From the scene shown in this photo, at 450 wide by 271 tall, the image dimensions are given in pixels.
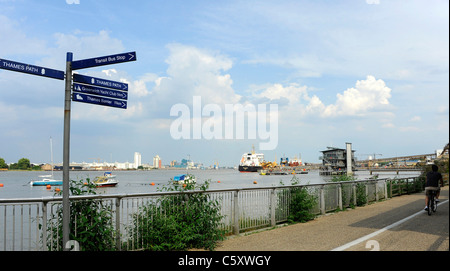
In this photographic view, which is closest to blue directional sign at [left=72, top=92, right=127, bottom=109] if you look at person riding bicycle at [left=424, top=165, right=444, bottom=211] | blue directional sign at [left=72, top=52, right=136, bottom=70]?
blue directional sign at [left=72, top=52, right=136, bottom=70]

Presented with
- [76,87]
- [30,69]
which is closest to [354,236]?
[76,87]

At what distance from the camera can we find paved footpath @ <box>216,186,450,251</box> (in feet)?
27.6

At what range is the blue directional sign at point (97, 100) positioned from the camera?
5.74 meters

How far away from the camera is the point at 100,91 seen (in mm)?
6016

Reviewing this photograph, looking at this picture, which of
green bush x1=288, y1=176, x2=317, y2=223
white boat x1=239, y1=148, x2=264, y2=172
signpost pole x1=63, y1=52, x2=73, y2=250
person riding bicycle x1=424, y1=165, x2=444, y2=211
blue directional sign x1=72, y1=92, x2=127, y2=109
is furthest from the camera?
white boat x1=239, y1=148, x2=264, y2=172

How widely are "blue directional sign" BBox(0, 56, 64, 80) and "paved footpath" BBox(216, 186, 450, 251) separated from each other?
4.97 metres

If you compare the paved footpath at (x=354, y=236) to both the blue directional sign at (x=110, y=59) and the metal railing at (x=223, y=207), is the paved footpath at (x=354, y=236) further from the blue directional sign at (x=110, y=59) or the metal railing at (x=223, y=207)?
the blue directional sign at (x=110, y=59)

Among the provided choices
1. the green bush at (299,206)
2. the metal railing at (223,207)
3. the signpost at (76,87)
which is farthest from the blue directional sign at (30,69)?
the green bush at (299,206)

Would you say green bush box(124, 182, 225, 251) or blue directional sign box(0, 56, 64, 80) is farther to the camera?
green bush box(124, 182, 225, 251)

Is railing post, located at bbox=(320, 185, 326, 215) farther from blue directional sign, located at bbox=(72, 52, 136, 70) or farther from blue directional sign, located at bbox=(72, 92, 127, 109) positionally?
blue directional sign, located at bbox=(72, 52, 136, 70)

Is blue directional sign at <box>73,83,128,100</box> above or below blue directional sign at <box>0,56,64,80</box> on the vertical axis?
below

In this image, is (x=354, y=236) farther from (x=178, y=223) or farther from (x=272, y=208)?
(x=178, y=223)

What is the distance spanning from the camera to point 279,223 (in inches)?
473
